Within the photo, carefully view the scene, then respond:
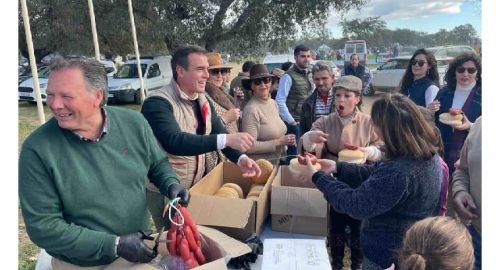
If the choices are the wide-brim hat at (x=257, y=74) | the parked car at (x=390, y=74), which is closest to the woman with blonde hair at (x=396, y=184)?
the wide-brim hat at (x=257, y=74)

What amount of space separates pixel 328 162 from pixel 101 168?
146 cm

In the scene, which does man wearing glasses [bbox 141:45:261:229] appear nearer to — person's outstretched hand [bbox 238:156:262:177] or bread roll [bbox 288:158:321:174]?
person's outstretched hand [bbox 238:156:262:177]

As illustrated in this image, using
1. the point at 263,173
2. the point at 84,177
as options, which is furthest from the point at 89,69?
the point at 263,173

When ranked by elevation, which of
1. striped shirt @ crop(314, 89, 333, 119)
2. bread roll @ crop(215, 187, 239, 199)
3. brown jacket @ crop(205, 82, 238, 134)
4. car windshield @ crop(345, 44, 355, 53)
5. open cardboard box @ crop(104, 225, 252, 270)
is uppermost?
car windshield @ crop(345, 44, 355, 53)

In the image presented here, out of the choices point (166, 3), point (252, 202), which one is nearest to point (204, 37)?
point (166, 3)

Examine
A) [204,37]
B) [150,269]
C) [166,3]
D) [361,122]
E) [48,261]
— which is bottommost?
[48,261]

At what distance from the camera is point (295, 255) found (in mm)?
1818

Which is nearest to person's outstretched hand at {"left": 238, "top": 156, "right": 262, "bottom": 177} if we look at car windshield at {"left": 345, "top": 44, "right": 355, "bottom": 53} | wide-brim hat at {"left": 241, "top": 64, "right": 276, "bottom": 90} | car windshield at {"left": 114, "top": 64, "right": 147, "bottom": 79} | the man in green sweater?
the man in green sweater

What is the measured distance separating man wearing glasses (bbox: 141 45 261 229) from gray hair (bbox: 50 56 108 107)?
62 centimetres

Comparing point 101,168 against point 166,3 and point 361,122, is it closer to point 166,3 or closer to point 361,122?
point 361,122

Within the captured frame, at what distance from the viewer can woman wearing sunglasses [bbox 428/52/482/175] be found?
12.3ft

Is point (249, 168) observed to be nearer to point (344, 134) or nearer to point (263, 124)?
point (344, 134)

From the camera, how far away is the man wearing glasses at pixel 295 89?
214 inches

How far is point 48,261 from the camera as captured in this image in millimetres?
2234
